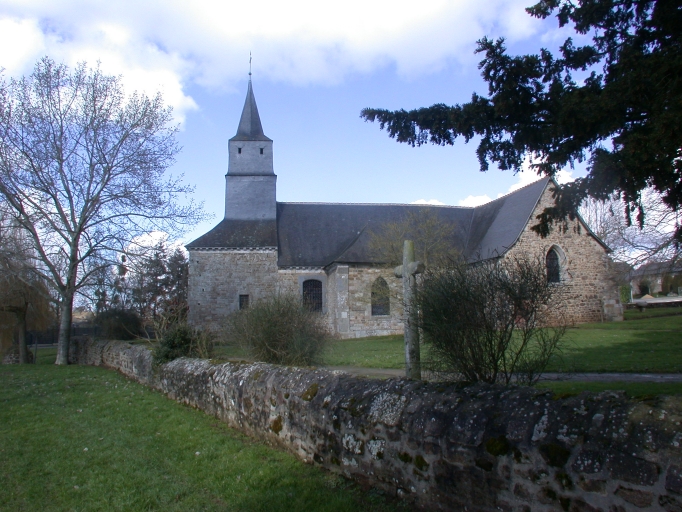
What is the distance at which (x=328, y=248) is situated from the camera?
29531 millimetres

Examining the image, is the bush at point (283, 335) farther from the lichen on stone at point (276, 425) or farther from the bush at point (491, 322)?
the bush at point (491, 322)

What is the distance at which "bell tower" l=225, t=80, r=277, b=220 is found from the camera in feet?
99.8

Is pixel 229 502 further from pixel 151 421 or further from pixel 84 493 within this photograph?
pixel 151 421

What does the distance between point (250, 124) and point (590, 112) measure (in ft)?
92.1

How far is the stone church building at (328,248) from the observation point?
979 inches

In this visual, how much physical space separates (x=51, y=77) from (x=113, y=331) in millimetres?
10435

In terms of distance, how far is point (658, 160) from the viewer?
4.52 metres

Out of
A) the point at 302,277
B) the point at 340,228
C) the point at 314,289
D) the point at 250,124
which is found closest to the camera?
the point at 302,277

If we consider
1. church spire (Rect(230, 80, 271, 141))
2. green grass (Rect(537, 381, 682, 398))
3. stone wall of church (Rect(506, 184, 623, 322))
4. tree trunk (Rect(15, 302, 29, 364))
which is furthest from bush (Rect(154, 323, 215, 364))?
church spire (Rect(230, 80, 271, 141))

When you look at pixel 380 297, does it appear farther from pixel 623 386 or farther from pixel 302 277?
pixel 623 386

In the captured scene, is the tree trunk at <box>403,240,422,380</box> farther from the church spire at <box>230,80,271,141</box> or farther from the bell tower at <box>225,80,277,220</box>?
the church spire at <box>230,80,271,141</box>

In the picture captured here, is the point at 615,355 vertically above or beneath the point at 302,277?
beneath

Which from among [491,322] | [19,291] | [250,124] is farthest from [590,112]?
[250,124]

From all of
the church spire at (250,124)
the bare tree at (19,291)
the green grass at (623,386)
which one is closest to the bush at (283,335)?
the green grass at (623,386)
